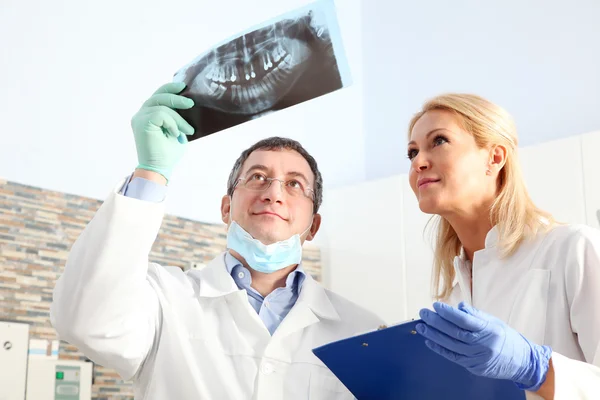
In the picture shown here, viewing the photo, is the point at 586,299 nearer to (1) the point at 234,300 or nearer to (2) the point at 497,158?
(2) the point at 497,158

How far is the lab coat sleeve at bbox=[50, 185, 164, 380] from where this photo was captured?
139 centimetres

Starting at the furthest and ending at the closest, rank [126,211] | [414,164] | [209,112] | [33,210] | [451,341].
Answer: [33,210] → [414,164] → [209,112] → [126,211] → [451,341]

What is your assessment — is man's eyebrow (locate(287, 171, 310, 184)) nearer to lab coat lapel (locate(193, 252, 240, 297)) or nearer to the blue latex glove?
lab coat lapel (locate(193, 252, 240, 297))

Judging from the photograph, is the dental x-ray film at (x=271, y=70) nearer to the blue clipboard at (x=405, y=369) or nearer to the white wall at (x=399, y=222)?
the blue clipboard at (x=405, y=369)

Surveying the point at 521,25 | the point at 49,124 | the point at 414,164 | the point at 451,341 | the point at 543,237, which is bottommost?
the point at 451,341

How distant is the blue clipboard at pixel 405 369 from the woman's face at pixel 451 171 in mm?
425

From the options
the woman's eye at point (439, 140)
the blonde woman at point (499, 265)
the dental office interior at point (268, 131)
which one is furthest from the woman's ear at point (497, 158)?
the dental office interior at point (268, 131)

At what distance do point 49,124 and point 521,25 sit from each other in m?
2.18

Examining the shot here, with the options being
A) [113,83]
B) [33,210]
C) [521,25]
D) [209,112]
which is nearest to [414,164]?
[209,112]

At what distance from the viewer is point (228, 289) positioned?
1738 mm

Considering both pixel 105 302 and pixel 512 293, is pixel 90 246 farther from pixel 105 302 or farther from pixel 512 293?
pixel 512 293

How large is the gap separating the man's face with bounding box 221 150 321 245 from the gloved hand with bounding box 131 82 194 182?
0.38 m

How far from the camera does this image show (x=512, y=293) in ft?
5.04

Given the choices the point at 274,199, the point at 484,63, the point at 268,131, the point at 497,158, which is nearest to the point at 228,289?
the point at 274,199
